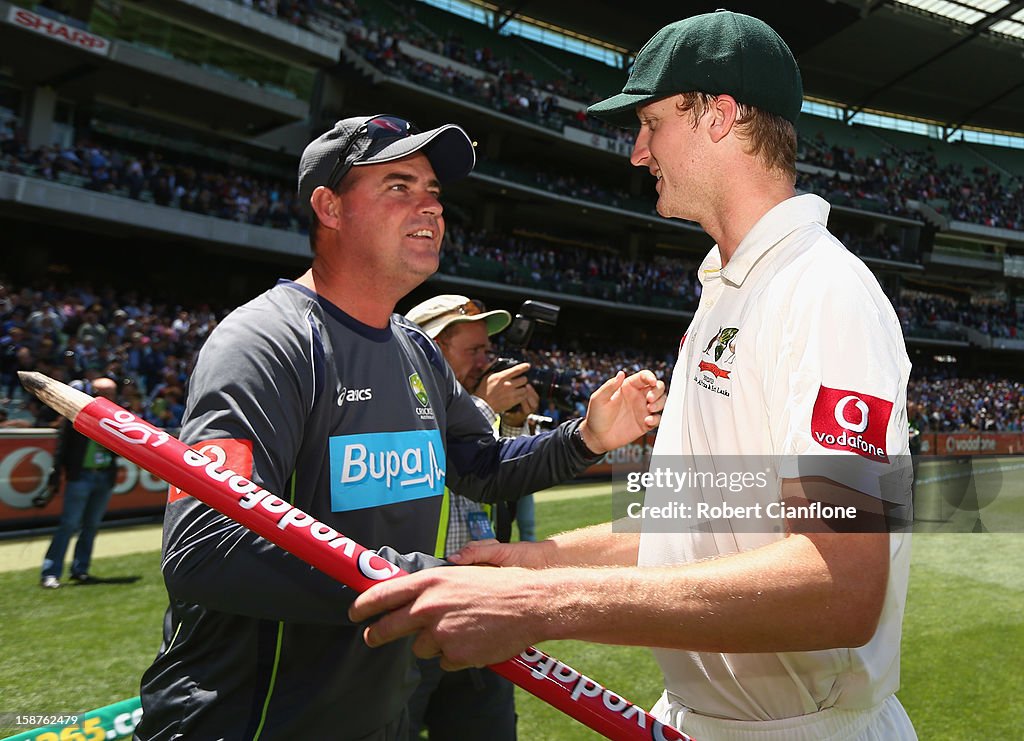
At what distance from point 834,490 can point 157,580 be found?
7604 mm

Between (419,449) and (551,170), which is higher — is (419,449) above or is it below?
below

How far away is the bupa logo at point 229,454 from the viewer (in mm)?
1522

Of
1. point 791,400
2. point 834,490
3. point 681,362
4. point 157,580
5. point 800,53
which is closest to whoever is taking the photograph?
point 834,490

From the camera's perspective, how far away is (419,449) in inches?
82.8

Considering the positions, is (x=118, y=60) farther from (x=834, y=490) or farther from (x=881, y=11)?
(x=881, y=11)

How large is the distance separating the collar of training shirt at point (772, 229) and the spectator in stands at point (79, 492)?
24.0ft

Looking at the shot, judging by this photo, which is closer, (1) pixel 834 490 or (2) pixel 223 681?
(1) pixel 834 490

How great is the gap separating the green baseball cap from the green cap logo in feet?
3.32

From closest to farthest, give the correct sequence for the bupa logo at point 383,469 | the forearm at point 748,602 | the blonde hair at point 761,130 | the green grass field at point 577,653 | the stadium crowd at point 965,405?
the forearm at point 748,602 < the blonde hair at point 761,130 < the bupa logo at point 383,469 < the green grass field at point 577,653 < the stadium crowd at point 965,405

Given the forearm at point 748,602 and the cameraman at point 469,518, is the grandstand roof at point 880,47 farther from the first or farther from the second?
the forearm at point 748,602

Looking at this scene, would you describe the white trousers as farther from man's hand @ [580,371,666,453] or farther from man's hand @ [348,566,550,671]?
man's hand @ [580,371,666,453]

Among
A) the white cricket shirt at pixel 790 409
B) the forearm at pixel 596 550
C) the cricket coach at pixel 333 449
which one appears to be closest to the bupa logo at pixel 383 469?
the cricket coach at pixel 333 449

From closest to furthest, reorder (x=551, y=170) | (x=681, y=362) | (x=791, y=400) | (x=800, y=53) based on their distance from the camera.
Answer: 1. (x=791, y=400)
2. (x=681, y=362)
3. (x=551, y=170)
4. (x=800, y=53)

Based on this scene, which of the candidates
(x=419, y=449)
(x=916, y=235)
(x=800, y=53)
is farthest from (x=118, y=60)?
(x=916, y=235)
